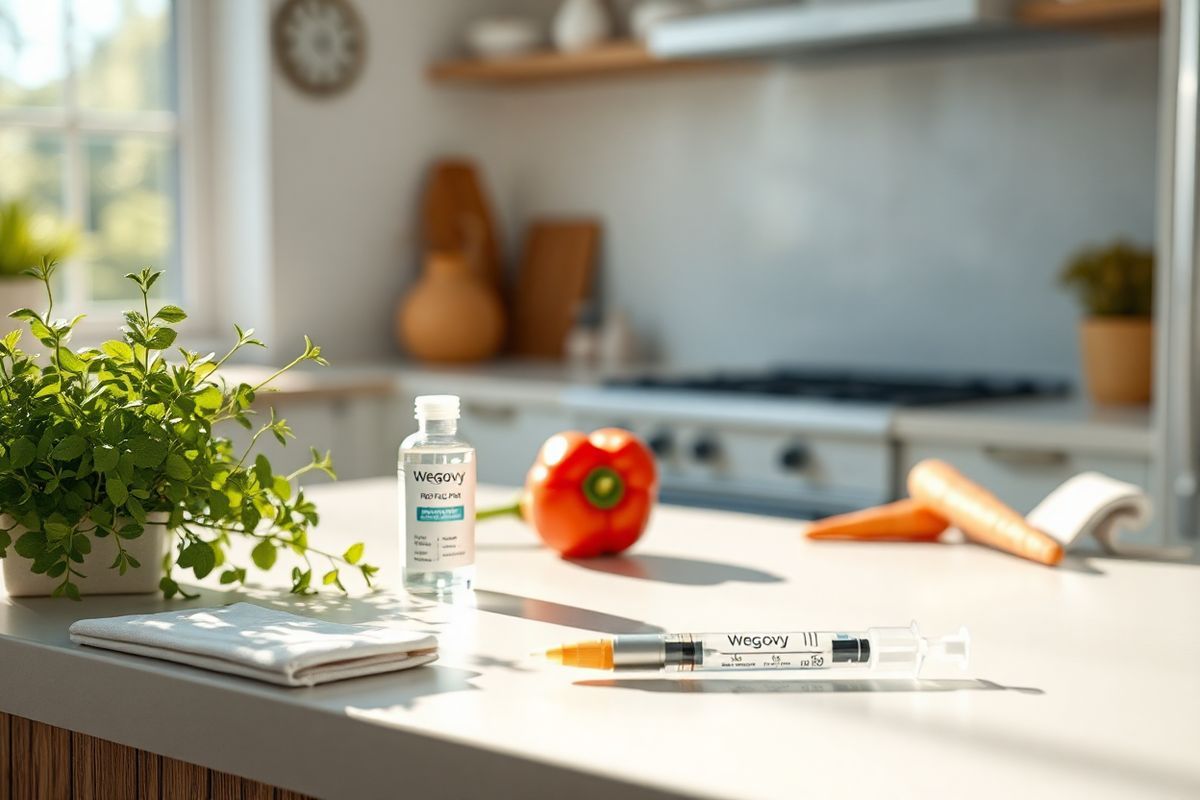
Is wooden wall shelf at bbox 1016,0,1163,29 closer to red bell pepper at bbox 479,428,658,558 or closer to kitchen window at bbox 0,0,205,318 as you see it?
red bell pepper at bbox 479,428,658,558

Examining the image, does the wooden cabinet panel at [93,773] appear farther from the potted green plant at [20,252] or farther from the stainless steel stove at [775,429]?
the potted green plant at [20,252]

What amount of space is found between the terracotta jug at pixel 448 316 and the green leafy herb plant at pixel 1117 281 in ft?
5.47

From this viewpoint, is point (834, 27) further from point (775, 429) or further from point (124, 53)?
point (124, 53)

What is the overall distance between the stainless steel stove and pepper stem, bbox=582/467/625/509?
1493mm

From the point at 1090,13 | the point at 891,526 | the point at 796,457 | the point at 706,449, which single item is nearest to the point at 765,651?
the point at 891,526

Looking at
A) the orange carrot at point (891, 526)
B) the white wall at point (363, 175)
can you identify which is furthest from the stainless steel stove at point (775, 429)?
the orange carrot at point (891, 526)

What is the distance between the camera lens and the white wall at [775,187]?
11.4 ft

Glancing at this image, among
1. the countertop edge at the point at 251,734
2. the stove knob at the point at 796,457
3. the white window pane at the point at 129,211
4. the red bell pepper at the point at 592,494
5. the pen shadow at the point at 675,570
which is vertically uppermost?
the white window pane at the point at 129,211

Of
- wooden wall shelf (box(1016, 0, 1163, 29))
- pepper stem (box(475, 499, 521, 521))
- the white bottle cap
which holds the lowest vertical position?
pepper stem (box(475, 499, 521, 521))

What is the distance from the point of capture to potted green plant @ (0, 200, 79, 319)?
315 cm

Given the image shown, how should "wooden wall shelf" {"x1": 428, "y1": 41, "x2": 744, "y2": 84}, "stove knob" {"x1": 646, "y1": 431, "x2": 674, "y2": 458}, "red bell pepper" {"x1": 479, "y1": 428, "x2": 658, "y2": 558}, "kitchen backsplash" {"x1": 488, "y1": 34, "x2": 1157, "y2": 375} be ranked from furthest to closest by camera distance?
"wooden wall shelf" {"x1": 428, "y1": 41, "x2": 744, "y2": 84} → "kitchen backsplash" {"x1": 488, "y1": 34, "x2": 1157, "y2": 375} → "stove knob" {"x1": 646, "y1": 431, "x2": 674, "y2": 458} → "red bell pepper" {"x1": 479, "y1": 428, "x2": 658, "y2": 558}

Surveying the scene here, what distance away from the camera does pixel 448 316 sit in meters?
4.11

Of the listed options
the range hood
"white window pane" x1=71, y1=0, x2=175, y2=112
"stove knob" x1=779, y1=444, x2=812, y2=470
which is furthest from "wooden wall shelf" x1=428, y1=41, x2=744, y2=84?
"stove knob" x1=779, y1=444, x2=812, y2=470

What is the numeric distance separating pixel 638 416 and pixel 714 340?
88 cm
